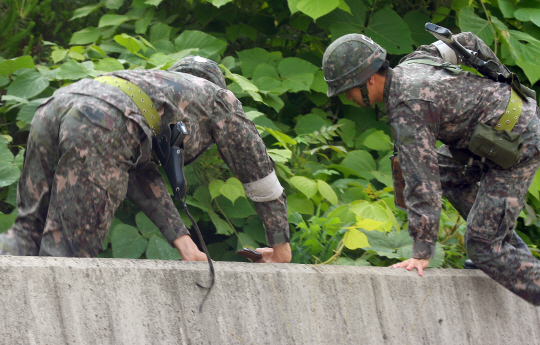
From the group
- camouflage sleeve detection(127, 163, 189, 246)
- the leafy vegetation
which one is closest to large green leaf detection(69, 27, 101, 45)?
the leafy vegetation

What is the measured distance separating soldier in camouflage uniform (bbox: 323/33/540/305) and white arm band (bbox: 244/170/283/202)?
0.59m

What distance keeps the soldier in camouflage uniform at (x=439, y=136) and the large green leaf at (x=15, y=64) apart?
2024mm

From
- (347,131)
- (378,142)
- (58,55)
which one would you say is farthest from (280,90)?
(58,55)

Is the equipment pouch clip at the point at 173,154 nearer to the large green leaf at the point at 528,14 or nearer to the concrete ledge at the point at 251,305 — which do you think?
the concrete ledge at the point at 251,305

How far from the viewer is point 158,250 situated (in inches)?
103

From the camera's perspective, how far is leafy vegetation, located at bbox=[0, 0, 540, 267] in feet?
9.08

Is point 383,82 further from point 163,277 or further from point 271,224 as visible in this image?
point 163,277

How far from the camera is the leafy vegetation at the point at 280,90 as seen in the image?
2768 millimetres

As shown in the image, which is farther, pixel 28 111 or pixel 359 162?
pixel 359 162

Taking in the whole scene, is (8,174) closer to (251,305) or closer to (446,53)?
(251,305)

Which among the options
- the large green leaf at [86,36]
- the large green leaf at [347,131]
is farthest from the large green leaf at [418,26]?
the large green leaf at [86,36]

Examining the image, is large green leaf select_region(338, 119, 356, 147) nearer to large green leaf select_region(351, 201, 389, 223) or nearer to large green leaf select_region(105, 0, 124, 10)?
large green leaf select_region(351, 201, 389, 223)

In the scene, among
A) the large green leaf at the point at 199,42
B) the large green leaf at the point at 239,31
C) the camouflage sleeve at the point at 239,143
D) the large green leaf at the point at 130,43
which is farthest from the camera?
the large green leaf at the point at 239,31

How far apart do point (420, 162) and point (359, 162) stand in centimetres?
146
